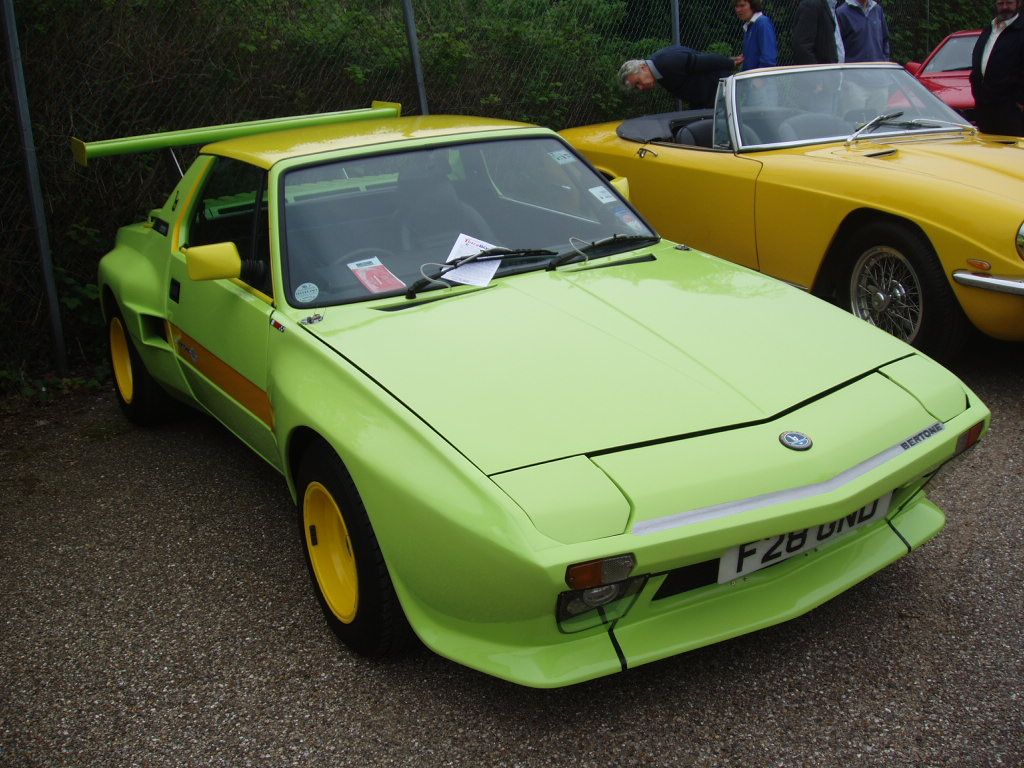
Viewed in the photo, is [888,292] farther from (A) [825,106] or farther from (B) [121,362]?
(B) [121,362]

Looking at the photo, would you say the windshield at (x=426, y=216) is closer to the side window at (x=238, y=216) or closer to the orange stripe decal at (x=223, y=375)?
the side window at (x=238, y=216)

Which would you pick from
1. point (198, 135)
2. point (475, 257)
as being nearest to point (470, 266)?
point (475, 257)

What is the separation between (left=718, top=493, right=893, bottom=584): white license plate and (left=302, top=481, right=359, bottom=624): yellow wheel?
1.07 meters

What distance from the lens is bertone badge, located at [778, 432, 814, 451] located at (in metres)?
2.47

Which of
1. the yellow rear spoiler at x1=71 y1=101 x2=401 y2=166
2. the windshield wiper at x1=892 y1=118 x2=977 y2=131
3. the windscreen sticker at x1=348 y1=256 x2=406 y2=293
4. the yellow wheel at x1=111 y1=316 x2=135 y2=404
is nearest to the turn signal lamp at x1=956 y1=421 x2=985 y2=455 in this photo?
the windscreen sticker at x1=348 y1=256 x2=406 y2=293

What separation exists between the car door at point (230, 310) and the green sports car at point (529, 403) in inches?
0.6

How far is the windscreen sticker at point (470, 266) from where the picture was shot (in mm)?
3338

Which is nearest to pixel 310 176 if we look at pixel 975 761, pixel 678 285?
pixel 678 285

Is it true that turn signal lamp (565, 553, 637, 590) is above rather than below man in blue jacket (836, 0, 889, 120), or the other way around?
below

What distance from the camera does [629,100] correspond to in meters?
9.19

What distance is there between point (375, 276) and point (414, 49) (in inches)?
167

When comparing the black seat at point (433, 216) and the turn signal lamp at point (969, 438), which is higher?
the black seat at point (433, 216)

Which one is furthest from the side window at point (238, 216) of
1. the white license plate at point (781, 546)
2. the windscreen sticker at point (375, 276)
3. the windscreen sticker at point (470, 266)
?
the white license plate at point (781, 546)

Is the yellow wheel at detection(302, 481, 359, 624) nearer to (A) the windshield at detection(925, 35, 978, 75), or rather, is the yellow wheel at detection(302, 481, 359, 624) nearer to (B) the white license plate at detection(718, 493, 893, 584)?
(B) the white license plate at detection(718, 493, 893, 584)
